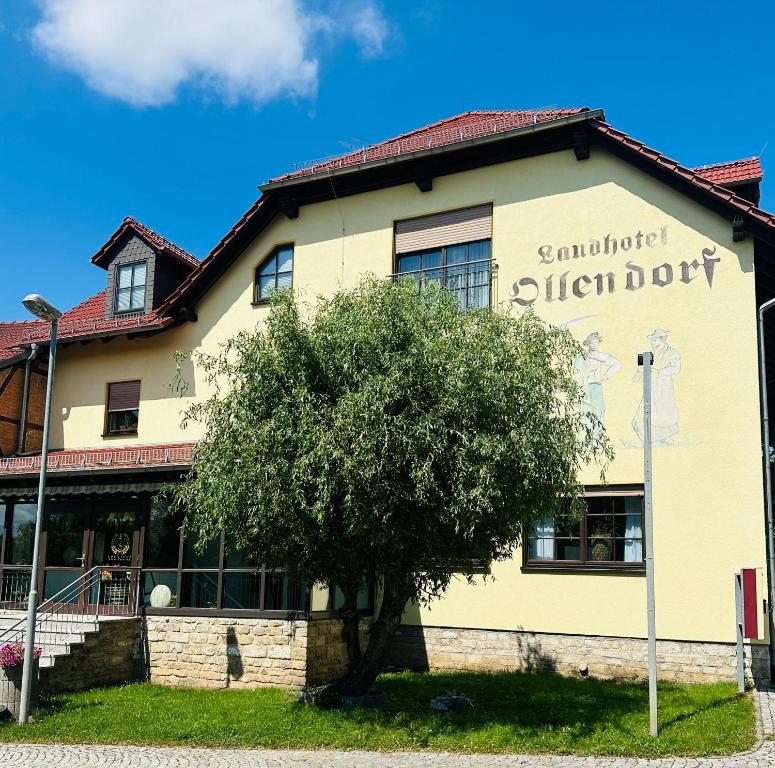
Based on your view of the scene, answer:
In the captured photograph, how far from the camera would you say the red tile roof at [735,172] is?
16.6 meters

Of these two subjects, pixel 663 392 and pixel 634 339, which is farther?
pixel 634 339

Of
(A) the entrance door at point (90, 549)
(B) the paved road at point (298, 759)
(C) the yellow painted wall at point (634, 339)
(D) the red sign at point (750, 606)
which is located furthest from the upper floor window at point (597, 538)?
(A) the entrance door at point (90, 549)

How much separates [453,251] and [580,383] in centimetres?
399

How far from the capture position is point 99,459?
19016 mm

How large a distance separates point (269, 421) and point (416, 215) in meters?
8.41

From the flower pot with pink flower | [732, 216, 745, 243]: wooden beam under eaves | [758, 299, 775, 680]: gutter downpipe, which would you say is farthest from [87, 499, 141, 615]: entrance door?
[732, 216, 745, 243]: wooden beam under eaves

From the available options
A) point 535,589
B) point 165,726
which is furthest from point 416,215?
point 165,726

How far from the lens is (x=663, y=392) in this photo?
1579 centimetres

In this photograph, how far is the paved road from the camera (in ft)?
32.1

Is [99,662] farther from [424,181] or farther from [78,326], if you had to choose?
[424,181]

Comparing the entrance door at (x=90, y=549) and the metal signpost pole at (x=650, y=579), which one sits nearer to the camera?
the metal signpost pole at (x=650, y=579)

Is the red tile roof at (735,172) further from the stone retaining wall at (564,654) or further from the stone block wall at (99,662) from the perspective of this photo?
the stone block wall at (99,662)

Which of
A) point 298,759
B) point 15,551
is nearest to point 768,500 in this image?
point 298,759

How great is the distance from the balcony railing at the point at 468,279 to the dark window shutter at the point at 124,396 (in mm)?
7766
